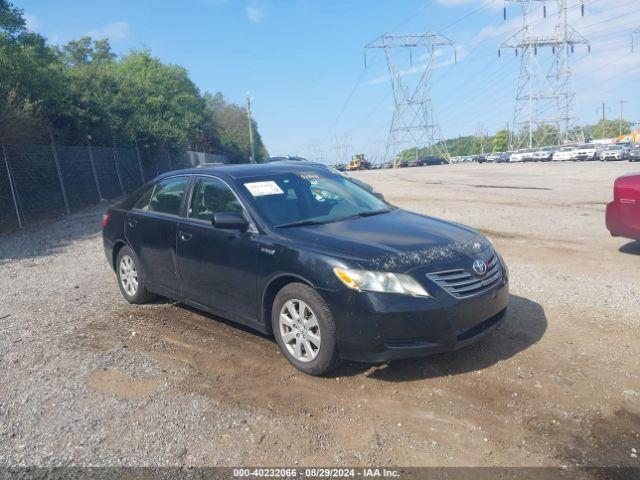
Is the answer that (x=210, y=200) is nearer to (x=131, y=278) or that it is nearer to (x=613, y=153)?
(x=131, y=278)

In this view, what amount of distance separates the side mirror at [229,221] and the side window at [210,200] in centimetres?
22

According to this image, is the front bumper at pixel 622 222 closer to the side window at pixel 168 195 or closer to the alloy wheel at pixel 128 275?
the side window at pixel 168 195

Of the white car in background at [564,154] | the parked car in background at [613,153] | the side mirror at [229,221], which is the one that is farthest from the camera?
the white car in background at [564,154]

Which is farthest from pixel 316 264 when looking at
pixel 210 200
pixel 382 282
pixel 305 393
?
pixel 210 200

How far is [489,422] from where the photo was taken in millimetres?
3410

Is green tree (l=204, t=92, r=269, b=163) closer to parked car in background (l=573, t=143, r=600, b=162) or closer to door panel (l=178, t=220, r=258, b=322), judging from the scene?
parked car in background (l=573, t=143, r=600, b=162)

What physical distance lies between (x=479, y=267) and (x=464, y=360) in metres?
0.80

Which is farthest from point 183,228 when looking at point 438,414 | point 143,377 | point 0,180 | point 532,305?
A: point 0,180

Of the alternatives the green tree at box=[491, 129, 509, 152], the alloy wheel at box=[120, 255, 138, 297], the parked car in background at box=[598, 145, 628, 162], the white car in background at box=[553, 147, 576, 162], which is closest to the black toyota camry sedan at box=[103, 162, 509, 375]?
the alloy wheel at box=[120, 255, 138, 297]

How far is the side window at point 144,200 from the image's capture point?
5.94 m

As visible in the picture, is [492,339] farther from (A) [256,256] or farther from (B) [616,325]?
(A) [256,256]

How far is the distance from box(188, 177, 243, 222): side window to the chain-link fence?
1043cm

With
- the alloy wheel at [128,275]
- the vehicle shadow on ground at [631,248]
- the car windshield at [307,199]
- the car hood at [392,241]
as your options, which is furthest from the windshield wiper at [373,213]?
the vehicle shadow on ground at [631,248]

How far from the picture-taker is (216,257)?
4.73 metres
